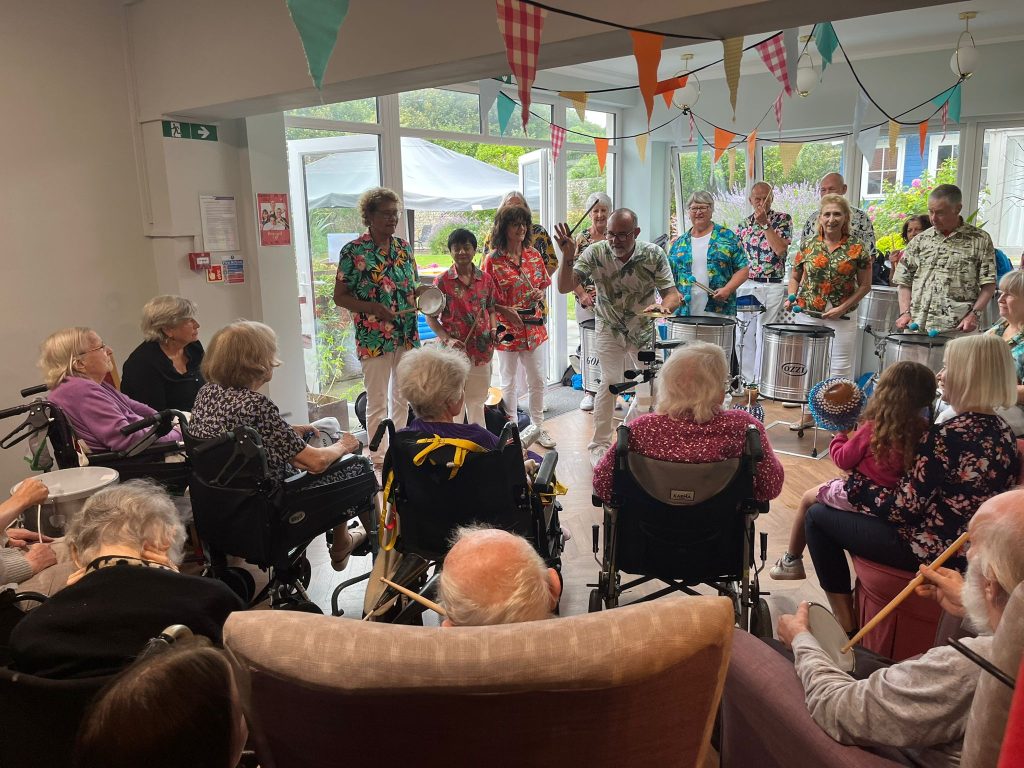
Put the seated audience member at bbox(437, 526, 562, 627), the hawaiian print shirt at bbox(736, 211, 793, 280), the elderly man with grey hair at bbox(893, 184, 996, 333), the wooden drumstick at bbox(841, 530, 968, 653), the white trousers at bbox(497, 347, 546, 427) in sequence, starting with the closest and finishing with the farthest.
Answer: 1. the seated audience member at bbox(437, 526, 562, 627)
2. the wooden drumstick at bbox(841, 530, 968, 653)
3. the elderly man with grey hair at bbox(893, 184, 996, 333)
4. the white trousers at bbox(497, 347, 546, 427)
5. the hawaiian print shirt at bbox(736, 211, 793, 280)

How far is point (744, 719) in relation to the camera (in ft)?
5.21

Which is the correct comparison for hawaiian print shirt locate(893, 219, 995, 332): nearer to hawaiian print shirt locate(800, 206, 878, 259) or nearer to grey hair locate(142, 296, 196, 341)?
hawaiian print shirt locate(800, 206, 878, 259)

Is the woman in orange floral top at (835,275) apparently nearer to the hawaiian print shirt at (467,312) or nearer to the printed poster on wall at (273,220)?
the hawaiian print shirt at (467,312)

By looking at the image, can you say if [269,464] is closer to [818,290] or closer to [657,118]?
[818,290]

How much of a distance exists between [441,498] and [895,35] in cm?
618

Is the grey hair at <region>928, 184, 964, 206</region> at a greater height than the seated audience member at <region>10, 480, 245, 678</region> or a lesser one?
greater

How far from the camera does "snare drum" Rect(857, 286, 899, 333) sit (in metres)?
5.92

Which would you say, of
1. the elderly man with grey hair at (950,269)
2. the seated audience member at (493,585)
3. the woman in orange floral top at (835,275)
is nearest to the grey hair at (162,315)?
the seated audience member at (493,585)

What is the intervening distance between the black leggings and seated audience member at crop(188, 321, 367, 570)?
1.73 meters

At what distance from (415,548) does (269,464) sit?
59cm

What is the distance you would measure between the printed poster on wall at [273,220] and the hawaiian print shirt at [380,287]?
506 mm

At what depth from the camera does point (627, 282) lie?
4.51m

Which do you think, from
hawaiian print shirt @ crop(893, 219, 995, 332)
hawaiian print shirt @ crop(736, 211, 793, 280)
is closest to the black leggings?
hawaiian print shirt @ crop(893, 219, 995, 332)

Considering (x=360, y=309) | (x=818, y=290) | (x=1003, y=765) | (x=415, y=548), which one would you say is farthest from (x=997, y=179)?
(x=1003, y=765)
